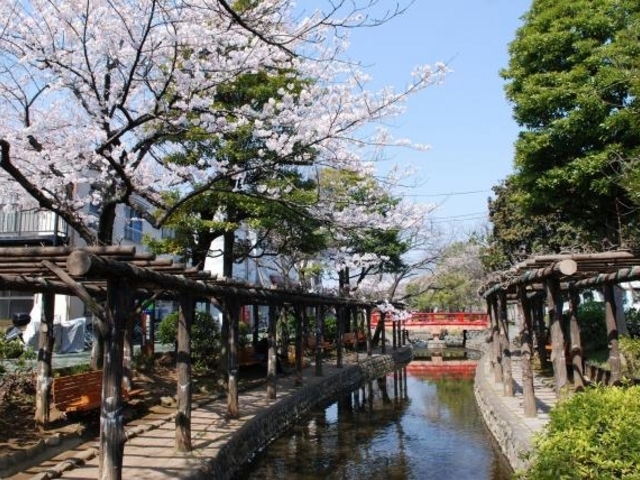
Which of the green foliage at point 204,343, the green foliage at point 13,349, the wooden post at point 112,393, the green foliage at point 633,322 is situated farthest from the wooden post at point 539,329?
the wooden post at point 112,393

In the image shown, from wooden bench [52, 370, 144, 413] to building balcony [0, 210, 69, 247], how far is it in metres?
12.0

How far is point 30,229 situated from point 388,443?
1576 cm

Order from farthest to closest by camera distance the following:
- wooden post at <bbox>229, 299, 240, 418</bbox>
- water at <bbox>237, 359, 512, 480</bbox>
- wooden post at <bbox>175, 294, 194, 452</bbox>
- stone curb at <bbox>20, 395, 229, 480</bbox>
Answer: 1. wooden post at <bbox>229, 299, 240, 418</bbox>
2. water at <bbox>237, 359, 512, 480</bbox>
3. wooden post at <bbox>175, 294, 194, 452</bbox>
4. stone curb at <bbox>20, 395, 229, 480</bbox>

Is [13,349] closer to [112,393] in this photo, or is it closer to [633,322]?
[112,393]

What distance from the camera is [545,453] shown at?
541 cm

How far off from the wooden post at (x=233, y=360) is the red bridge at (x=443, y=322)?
30673 mm

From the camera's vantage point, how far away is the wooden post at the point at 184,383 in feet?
29.8

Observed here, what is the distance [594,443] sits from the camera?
17.5ft

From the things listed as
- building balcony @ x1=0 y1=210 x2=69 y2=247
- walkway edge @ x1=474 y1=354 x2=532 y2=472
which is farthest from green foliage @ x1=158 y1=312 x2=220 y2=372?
walkway edge @ x1=474 y1=354 x2=532 y2=472

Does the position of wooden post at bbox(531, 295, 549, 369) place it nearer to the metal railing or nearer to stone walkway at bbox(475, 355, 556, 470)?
stone walkway at bbox(475, 355, 556, 470)

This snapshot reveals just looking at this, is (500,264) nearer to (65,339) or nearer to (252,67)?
(252,67)

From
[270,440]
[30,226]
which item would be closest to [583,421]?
[270,440]

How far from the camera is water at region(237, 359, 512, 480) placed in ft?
34.9

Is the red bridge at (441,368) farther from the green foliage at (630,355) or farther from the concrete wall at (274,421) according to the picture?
the green foliage at (630,355)
